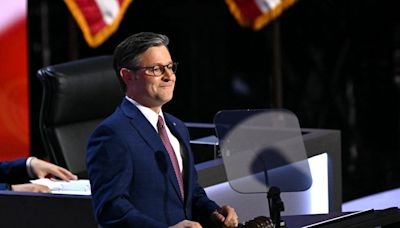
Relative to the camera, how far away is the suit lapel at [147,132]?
381 centimetres

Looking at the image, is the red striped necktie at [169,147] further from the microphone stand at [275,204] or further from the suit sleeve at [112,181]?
the microphone stand at [275,204]

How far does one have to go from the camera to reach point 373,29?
998 cm

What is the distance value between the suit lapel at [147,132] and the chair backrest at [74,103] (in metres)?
1.97

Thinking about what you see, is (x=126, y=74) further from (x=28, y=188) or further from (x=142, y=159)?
(x=28, y=188)

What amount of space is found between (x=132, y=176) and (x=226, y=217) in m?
0.34

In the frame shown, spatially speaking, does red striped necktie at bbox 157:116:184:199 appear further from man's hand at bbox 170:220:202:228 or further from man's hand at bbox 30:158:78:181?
man's hand at bbox 30:158:78:181

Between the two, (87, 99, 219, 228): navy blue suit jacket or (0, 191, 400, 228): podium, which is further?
(0, 191, 400, 228): podium

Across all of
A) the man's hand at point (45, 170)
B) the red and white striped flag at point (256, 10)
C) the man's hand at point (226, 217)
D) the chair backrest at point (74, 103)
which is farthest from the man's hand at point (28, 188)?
the red and white striped flag at point (256, 10)

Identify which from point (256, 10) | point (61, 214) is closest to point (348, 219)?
point (61, 214)

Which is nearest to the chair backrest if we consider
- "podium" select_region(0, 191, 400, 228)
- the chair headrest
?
the chair headrest

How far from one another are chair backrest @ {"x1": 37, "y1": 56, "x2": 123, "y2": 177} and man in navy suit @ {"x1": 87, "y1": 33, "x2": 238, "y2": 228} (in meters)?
1.96

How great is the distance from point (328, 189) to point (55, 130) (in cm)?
138

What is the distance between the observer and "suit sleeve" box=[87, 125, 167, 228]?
367 centimetres

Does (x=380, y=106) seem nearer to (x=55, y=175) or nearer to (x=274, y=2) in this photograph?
(x=274, y=2)
